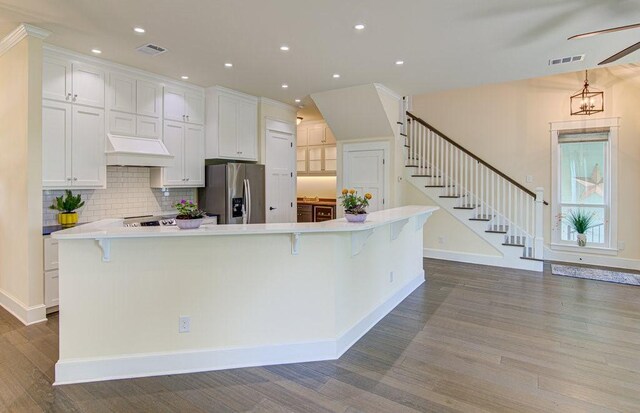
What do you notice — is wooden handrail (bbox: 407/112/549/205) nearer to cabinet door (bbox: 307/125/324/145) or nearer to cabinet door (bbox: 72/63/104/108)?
cabinet door (bbox: 307/125/324/145)

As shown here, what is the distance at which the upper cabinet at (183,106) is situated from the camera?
491 cm

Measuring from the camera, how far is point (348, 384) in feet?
7.69

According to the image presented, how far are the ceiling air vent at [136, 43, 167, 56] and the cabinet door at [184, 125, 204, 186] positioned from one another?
131cm

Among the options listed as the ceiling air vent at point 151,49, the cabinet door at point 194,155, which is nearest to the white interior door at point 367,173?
Result: the cabinet door at point 194,155

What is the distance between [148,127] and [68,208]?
1.45m

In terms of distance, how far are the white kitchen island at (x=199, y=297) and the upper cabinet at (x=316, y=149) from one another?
17.5 ft

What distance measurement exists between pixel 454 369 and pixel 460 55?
3.44 meters

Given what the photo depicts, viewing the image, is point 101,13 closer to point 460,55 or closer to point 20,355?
point 20,355

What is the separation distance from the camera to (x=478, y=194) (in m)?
6.18

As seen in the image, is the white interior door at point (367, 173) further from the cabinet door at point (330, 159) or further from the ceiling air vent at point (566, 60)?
the ceiling air vent at point (566, 60)

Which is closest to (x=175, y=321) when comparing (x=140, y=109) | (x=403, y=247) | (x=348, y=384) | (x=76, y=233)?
(x=76, y=233)

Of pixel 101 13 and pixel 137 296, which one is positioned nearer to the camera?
pixel 137 296

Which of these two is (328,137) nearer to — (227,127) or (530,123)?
(227,127)

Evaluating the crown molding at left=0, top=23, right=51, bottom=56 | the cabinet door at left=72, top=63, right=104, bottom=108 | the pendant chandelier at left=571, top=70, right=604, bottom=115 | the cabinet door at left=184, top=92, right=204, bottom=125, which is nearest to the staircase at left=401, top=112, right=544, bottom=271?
the pendant chandelier at left=571, top=70, right=604, bottom=115
